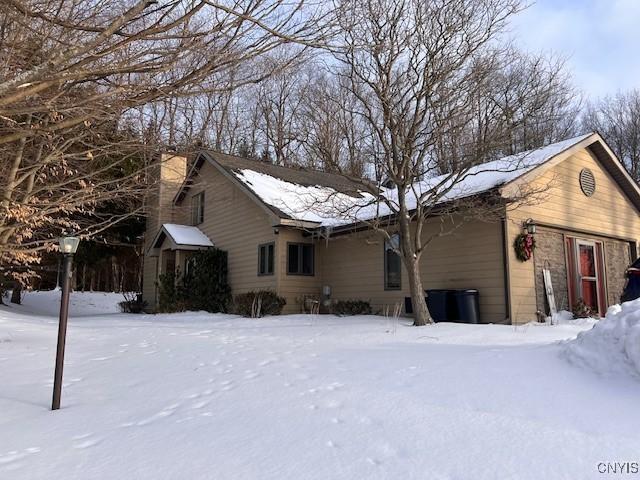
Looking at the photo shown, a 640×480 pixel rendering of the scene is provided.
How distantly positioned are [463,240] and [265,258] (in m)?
6.26

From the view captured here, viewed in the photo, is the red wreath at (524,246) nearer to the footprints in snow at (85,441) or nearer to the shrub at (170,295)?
the footprints in snow at (85,441)

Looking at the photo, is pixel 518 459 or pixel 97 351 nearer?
pixel 518 459

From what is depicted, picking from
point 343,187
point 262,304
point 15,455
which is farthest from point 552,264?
point 15,455

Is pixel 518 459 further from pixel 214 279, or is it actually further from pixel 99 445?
pixel 214 279

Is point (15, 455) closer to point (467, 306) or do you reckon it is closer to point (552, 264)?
point (467, 306)

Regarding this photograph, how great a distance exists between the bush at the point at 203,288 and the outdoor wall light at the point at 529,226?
9386 mm

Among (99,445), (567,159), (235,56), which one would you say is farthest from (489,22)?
(99,445)

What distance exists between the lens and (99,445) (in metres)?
3.81

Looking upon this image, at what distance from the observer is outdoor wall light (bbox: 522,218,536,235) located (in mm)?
11133

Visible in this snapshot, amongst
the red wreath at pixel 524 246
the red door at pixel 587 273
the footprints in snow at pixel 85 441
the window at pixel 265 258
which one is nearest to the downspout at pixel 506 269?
the red wreath at pixel 524 246

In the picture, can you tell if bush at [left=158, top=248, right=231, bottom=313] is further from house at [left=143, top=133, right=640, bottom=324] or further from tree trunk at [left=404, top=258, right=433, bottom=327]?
tree trunk at [left=404, top=258, right=433, bottom=327]

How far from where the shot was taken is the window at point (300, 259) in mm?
15086

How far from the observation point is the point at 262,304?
14.4 m

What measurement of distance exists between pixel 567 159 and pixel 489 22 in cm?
448
